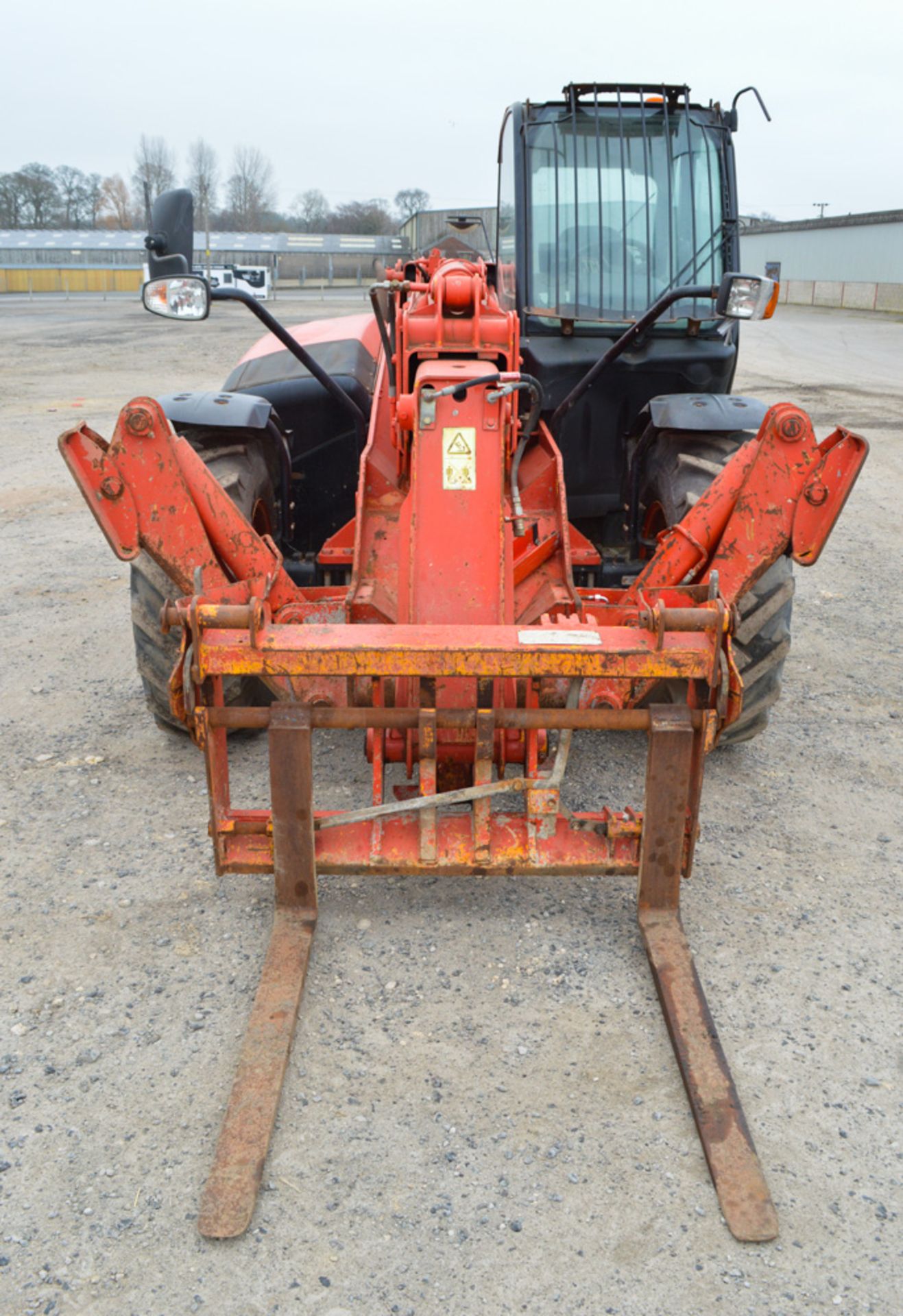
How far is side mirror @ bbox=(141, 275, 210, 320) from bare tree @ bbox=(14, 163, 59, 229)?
80325mm

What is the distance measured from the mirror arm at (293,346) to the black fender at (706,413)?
1286 millimetres

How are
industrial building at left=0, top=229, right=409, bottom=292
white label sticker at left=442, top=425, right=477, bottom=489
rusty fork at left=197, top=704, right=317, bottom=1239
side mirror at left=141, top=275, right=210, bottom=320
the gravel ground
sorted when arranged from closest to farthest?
the gravel ground, rusty fork at left=197, top=704, right=317, bottom=1239, white label sticker at left=442, top=425, right=477, bottom=489, side mirror at left=141, top=275, right=210, bottom=320, industrial building at left=0, top=229, right=409, bottom=292

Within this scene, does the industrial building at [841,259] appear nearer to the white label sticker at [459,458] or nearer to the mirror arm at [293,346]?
the mirror arm at [293,346]

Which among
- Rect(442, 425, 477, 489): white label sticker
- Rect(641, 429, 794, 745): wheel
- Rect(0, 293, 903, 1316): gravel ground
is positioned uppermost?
Rect(442, 425, 477, 489): white label sticker

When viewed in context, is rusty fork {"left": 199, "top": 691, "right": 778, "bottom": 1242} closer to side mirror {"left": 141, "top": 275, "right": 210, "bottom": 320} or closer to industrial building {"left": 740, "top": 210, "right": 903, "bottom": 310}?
side mirror {"left": 141, "top": 275, "right": 210, "bottom": 320}

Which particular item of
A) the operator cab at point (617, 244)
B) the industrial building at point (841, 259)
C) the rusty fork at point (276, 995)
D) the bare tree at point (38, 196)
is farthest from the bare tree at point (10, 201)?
the rusty fork at point (276, 995)

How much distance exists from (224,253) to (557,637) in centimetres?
5119

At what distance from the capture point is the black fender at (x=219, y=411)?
4.69m

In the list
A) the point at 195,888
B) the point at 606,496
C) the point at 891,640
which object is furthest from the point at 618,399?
the point at 195,888

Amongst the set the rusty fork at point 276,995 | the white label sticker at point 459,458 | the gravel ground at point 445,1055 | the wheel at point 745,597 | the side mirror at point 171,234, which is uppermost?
the side mirror at point 171,234

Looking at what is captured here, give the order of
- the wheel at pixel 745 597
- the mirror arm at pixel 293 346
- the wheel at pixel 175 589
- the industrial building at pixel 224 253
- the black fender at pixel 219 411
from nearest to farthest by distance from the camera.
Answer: the mirror arm at pixel 293 346, the wheel at pixel 745 597, the wheel at pixel 175 589, the black fender at pixel 219 411, the industrial building at pixel 224 253

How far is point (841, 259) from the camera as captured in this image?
45.0 metres

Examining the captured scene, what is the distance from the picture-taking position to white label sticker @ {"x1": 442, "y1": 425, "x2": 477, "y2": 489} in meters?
3.75

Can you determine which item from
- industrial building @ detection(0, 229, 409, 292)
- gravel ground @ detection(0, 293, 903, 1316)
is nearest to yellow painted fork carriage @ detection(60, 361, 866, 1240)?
gravel ground @ detection(0, 293, 903, 1316)
